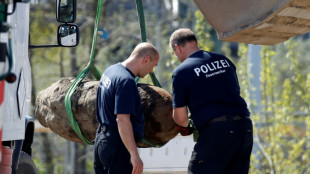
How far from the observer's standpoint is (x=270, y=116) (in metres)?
10.5

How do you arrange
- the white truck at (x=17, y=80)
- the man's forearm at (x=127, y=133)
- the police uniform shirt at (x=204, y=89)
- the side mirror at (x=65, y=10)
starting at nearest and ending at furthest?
the white truck at (x=17, y=80) < the man's forearm at (x=127, y=133) < the police uniform shirt at (x=204, y=89) < the side mirror at (x=65, y=10)

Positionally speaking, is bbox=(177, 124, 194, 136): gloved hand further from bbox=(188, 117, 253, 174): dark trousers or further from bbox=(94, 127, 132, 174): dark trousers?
bbox=(94, 127, 132, 174): dark trousers

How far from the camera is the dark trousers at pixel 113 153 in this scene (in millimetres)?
5500

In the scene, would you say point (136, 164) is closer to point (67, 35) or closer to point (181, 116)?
point (181, 116)

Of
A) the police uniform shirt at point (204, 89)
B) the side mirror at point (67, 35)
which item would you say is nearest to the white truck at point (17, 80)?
the side mirror at point (67, 35)

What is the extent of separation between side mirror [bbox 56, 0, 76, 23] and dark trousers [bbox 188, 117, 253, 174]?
5.47ft

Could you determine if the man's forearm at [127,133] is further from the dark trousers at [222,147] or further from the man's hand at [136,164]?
the dark trousers at [222,147]

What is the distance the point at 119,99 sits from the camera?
538 cm

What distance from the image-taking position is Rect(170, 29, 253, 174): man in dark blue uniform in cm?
548

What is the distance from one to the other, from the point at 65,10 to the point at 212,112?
172cm

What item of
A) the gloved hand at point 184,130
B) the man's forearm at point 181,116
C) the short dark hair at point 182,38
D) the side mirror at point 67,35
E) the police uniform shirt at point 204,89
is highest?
the short dark hair at point 182,38

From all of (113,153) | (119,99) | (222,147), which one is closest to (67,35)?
(119,99)

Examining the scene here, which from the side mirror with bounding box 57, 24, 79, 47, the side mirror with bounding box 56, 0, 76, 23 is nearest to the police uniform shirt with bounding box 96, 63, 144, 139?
the side mirror with bounding box 57, 24, 79, 47

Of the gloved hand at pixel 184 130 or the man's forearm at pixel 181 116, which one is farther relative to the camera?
the gloved hand at pixel 184 130
